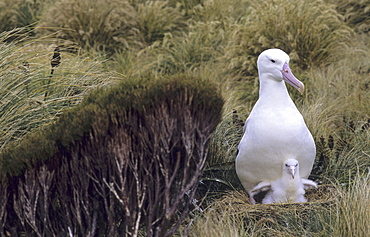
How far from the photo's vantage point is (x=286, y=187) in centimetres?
392

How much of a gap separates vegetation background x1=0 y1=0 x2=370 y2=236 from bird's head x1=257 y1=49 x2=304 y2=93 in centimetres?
74

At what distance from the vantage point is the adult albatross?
3.76m

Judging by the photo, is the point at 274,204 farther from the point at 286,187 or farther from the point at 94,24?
the point at 94,24

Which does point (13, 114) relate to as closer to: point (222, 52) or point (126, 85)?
point (126, 85)

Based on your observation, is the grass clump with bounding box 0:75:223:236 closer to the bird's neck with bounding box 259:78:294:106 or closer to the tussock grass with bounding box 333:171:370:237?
the bird's neck with bounding box 259:78:294:106

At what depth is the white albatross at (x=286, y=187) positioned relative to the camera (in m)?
3.84

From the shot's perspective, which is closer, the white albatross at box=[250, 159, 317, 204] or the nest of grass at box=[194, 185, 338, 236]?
the nest of grass at box=[194, 185, 338, 236]

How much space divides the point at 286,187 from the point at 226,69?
10.6 feet

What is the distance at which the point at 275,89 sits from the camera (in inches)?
152

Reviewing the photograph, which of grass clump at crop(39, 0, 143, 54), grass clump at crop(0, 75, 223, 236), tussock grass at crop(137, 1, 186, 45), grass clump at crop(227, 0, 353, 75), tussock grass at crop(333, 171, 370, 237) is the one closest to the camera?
grass clump at crop(0, 75, 223, 236)

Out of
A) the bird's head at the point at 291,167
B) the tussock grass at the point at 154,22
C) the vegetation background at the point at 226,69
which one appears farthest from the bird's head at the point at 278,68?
the tussock grass at the point at 154,22

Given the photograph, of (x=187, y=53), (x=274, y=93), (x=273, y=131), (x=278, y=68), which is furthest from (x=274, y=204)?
(x=187, y=53)

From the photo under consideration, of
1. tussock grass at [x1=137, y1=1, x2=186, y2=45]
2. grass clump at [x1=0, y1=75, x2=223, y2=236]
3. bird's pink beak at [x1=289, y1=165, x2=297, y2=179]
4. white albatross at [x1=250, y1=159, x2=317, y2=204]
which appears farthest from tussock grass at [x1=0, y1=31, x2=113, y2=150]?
tussock grass at [x1=137, y1=1, x2=186, y2=45]

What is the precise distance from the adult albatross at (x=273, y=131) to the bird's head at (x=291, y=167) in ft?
0.17
